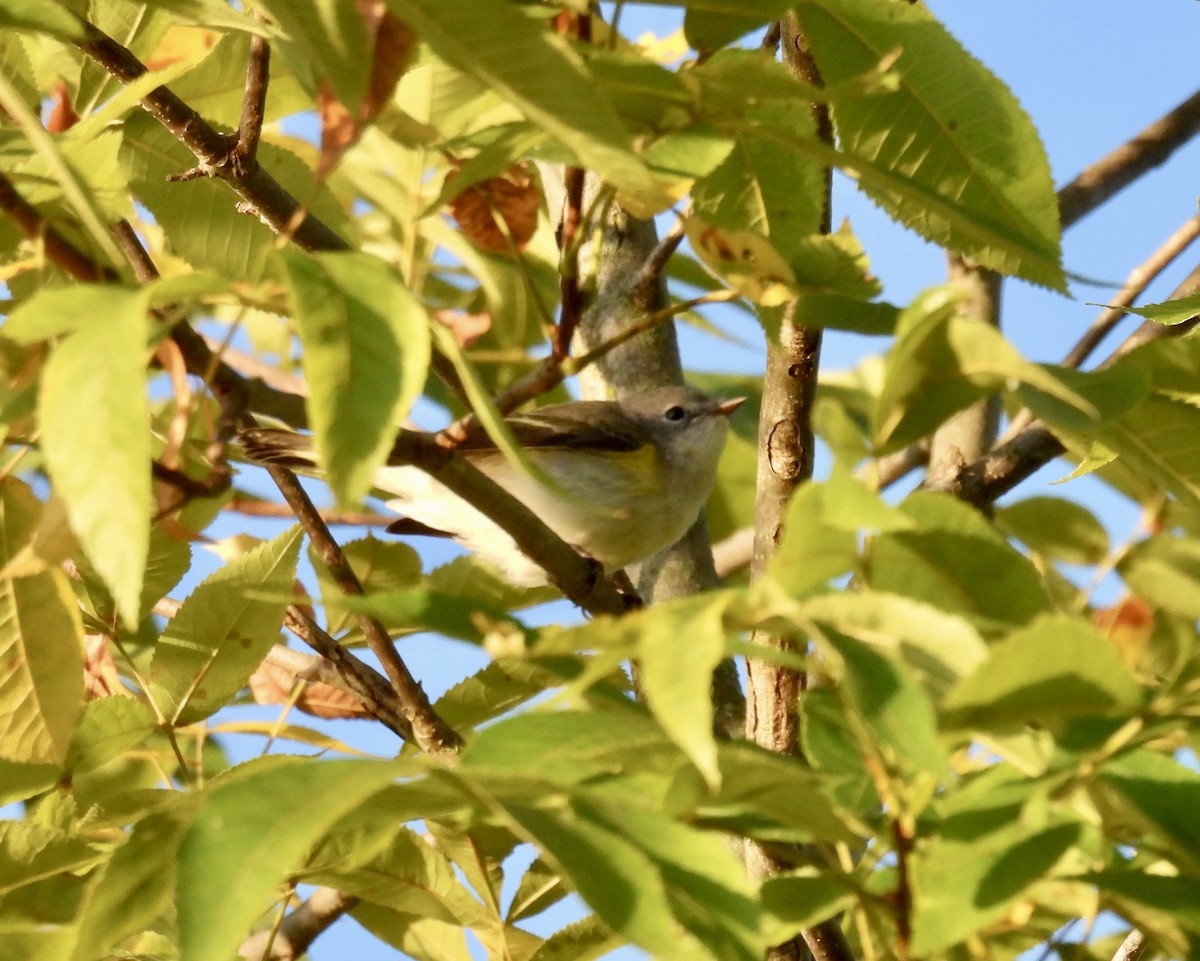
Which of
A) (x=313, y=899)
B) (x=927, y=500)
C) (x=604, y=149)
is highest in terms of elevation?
(x=604, y=149)

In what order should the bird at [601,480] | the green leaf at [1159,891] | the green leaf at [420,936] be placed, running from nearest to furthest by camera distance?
the green leaf at [1159,891] < the green leaf at [420,936] < the bird at [601,480]

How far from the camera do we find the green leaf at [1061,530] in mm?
1737

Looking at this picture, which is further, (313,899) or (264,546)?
(313,899)

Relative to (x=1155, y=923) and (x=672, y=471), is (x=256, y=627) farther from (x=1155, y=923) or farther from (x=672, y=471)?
(x=672, y=471)

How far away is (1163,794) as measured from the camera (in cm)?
115

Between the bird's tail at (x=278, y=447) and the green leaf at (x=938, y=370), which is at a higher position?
the bird's tail at (x=278, y=447)

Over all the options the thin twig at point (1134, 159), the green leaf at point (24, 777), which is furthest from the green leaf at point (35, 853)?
the thin twig at point (1134, 159)

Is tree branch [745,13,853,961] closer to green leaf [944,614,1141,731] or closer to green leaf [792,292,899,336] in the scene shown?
green leaf [792,292,899,336]

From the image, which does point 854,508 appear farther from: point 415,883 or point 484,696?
point 484,696

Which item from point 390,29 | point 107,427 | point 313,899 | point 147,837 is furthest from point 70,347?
point 313,899

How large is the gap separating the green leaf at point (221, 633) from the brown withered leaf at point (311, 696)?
510mm

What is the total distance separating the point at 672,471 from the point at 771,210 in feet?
9.69

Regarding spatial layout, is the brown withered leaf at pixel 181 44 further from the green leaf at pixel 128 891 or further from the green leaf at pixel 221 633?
the green leaf at pixel 128 891

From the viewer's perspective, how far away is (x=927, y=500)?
1.12 meters
